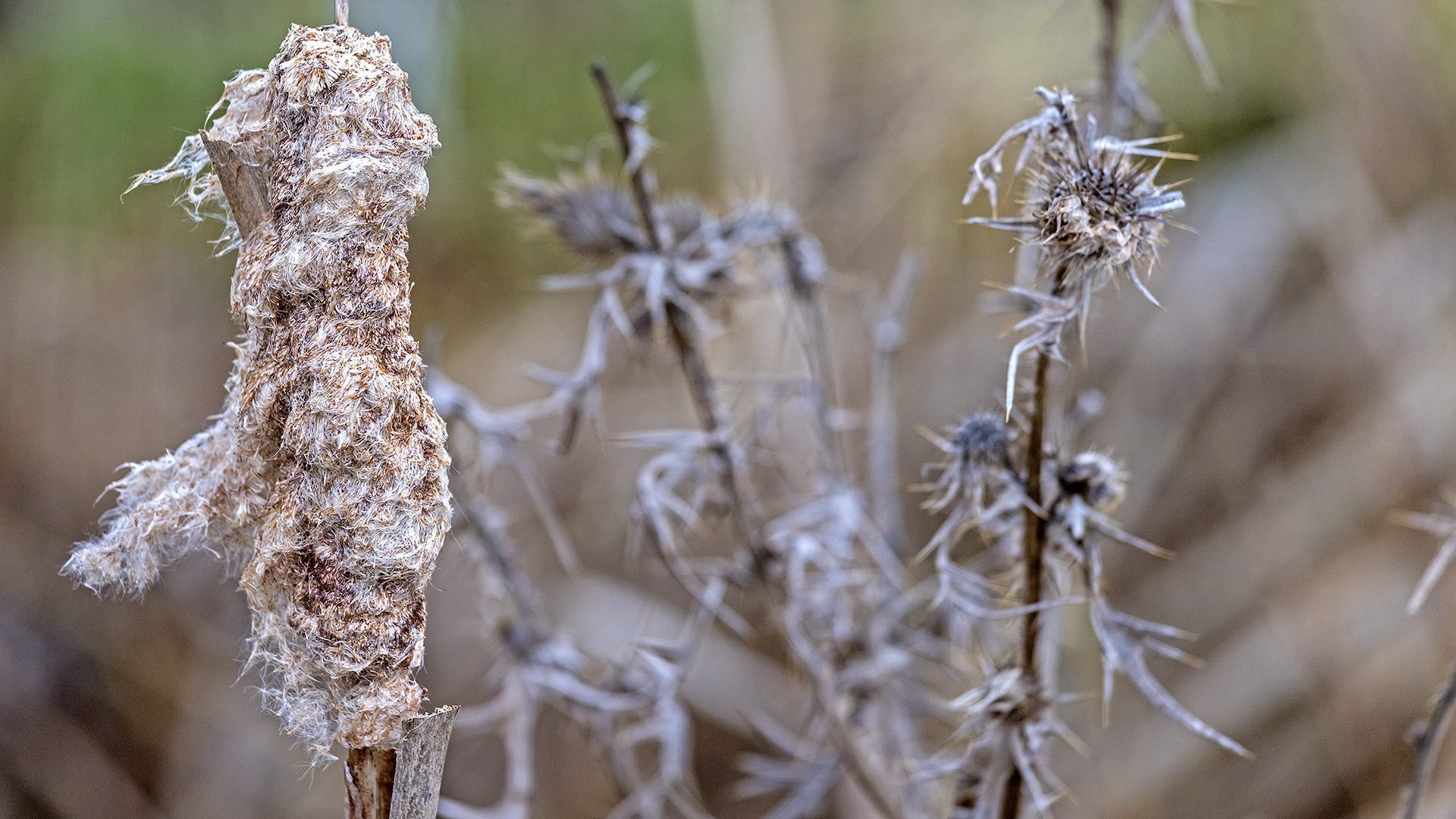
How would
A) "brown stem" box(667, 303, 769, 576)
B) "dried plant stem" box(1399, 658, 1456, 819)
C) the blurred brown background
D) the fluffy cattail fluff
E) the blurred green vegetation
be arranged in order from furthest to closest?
the blurred green vegetation < the blurred brown background < "brown stem" box(667, 303, 769, 576) < "dried plant stem" box(1399, 658, 1456, 819) < the fluffy cattail fluff

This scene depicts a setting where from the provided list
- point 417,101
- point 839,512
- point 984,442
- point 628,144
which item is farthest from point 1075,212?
point 417,101

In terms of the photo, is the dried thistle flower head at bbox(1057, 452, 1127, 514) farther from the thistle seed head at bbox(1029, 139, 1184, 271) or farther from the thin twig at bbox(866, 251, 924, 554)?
the thin twig at bbox(866, 251, 924, 554)

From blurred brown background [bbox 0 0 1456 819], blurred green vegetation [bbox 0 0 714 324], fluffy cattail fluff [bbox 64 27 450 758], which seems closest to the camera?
fluffy cattail fluff [bbox 64 27 450 758]

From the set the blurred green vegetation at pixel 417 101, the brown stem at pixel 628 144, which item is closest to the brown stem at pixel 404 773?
the brown stem at pixel 628 144

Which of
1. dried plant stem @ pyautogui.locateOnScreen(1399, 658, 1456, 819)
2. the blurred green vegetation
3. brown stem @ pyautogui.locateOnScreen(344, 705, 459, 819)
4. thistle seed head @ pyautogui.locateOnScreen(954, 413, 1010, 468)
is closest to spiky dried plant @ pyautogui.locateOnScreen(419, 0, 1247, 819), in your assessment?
thistle seed head @ pyautogui.locateOnScreen(954, 413, 1010, 468)

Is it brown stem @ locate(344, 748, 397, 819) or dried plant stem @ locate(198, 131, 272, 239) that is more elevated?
dried plant stem @ locate(198, 131, 272, 239)

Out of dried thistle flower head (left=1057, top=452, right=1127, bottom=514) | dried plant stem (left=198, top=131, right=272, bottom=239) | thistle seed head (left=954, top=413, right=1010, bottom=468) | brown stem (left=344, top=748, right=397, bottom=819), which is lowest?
brown stem (left=344, top=748, right=397, bottom=819)

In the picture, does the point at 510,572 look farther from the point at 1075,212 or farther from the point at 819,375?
the point at 1075,212

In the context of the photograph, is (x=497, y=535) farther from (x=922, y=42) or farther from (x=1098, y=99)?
(x=922, y=42)

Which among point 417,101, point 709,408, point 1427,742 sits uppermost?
point 417,101
